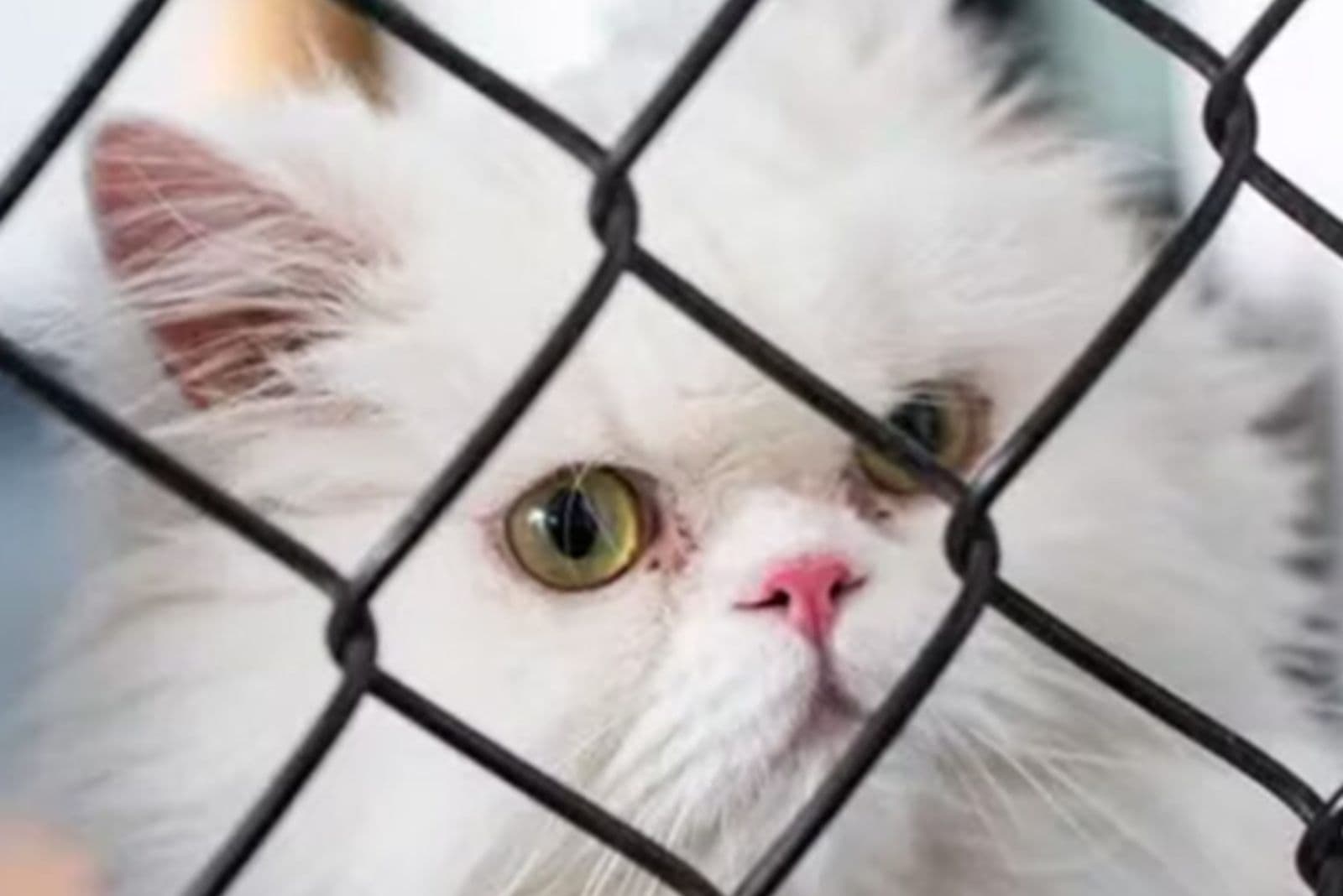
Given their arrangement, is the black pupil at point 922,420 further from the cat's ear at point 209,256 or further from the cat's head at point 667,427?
the cat's ear at point 209,256

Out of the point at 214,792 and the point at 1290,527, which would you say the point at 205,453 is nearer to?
the point at 214,792

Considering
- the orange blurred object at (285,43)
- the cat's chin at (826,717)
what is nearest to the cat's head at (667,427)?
the cat's chin at (826,717)

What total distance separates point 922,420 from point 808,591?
5.0 inches

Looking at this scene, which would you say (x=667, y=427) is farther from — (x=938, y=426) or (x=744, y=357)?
(x=744, y=357)

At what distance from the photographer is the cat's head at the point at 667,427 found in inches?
38.1

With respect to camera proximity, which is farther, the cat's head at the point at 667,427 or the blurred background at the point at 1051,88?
the blurred background at the point at 1051,88

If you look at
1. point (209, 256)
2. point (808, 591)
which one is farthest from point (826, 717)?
point (209, 256)

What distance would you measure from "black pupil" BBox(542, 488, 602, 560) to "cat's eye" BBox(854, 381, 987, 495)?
A: 100 mm

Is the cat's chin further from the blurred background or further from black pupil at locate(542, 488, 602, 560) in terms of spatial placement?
the blurred background

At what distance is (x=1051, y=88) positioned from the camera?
1.26 m

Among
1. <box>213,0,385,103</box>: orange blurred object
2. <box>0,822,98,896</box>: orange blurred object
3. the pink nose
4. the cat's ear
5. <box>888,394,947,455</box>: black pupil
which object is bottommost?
<box>0,822,98,896</box>: orange blurred object

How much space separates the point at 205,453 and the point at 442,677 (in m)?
0.14

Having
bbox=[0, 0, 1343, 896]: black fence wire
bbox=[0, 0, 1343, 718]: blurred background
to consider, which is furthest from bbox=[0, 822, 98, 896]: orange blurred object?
bbox=[0, 0, 1343, 896]: black fence wire

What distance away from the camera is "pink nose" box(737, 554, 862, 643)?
95 cm
